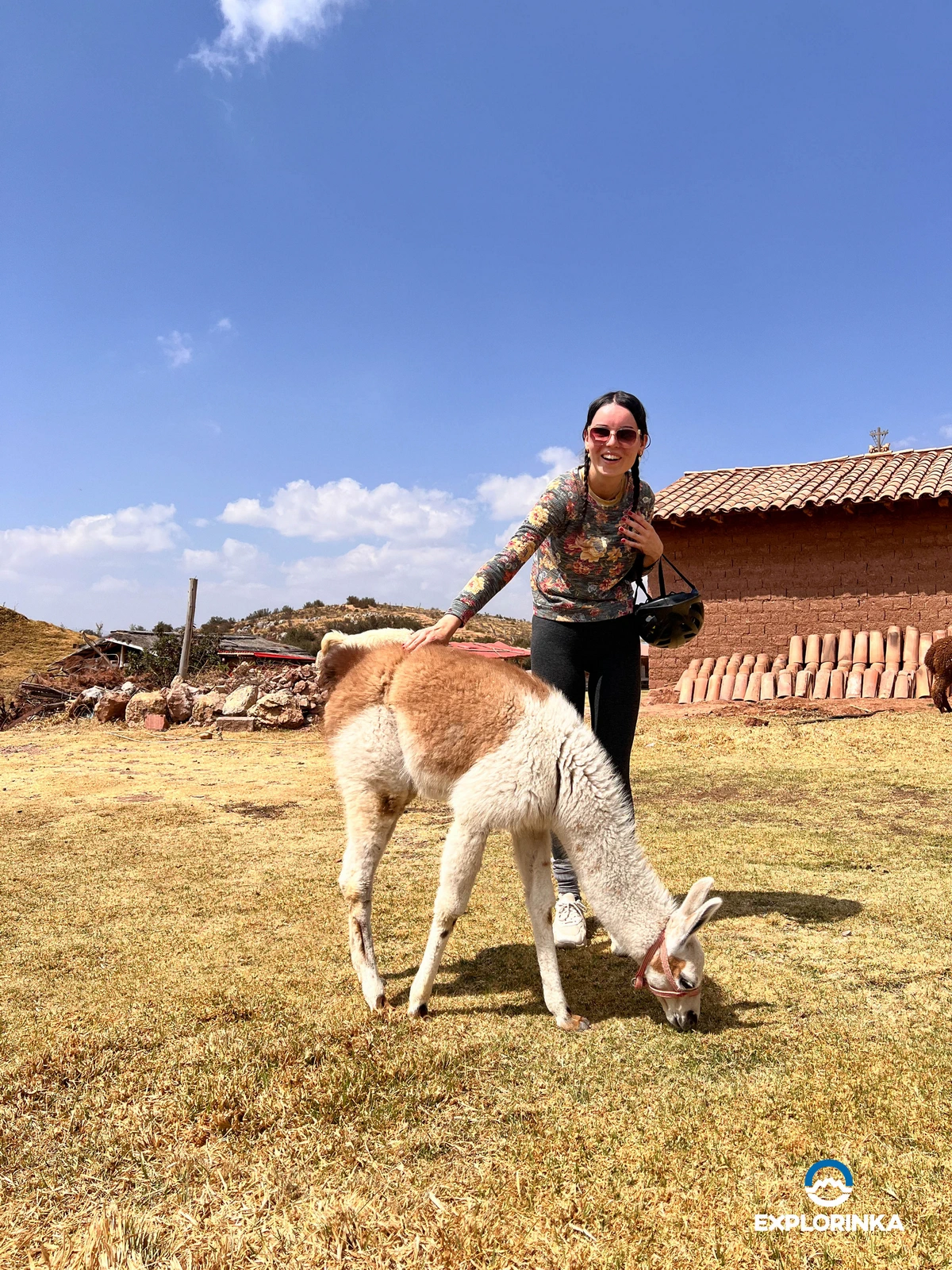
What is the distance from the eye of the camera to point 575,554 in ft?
12.5

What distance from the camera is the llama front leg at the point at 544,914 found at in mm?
3000

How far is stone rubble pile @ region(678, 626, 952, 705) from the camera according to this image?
13312 millimetres

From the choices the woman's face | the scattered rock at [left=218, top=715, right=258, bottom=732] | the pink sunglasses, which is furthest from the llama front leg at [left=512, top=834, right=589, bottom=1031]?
the scattered rock at [left=218, top=715, right=258, bottom=732]

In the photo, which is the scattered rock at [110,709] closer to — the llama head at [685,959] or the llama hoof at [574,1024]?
the llama hoof at [574,1024]

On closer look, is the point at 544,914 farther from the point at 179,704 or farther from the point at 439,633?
the point at 179,704

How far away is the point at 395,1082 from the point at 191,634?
17225 mm

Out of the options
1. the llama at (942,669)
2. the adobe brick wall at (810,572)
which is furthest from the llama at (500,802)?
the adobe brick wall at (810,572)

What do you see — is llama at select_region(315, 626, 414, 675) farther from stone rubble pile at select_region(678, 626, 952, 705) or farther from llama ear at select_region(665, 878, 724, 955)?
stone rubble pile at select_region(678, 626, 952, 705)

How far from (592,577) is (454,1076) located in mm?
2296

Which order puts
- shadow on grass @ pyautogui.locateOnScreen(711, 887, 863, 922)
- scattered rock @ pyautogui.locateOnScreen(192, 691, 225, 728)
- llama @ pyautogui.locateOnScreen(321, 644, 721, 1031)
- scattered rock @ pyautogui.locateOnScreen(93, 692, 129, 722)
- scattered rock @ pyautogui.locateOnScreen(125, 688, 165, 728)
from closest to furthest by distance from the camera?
llama @ pyautogui.locateOnScreen(321, 644, 721, 1031)
shadow on grass @ pyautogui.locateOnScreen(711, 887, 863, 922)
scattered rock @ pyautogui.locateOnScreen(192, 691, 225, 728)
scattered rock @ pyautogui.locateOnScreen(125, 688, 165, 728)
scattered rock @ pyautogui.locateOnScreen(93, 692, 129, 722)

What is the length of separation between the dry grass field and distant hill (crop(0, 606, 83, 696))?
26.6 m

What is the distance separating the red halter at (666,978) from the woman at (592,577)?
0.97 metres

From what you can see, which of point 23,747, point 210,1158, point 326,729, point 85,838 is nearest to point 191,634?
point 23,747

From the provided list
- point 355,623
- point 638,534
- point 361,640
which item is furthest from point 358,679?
point 355,623
